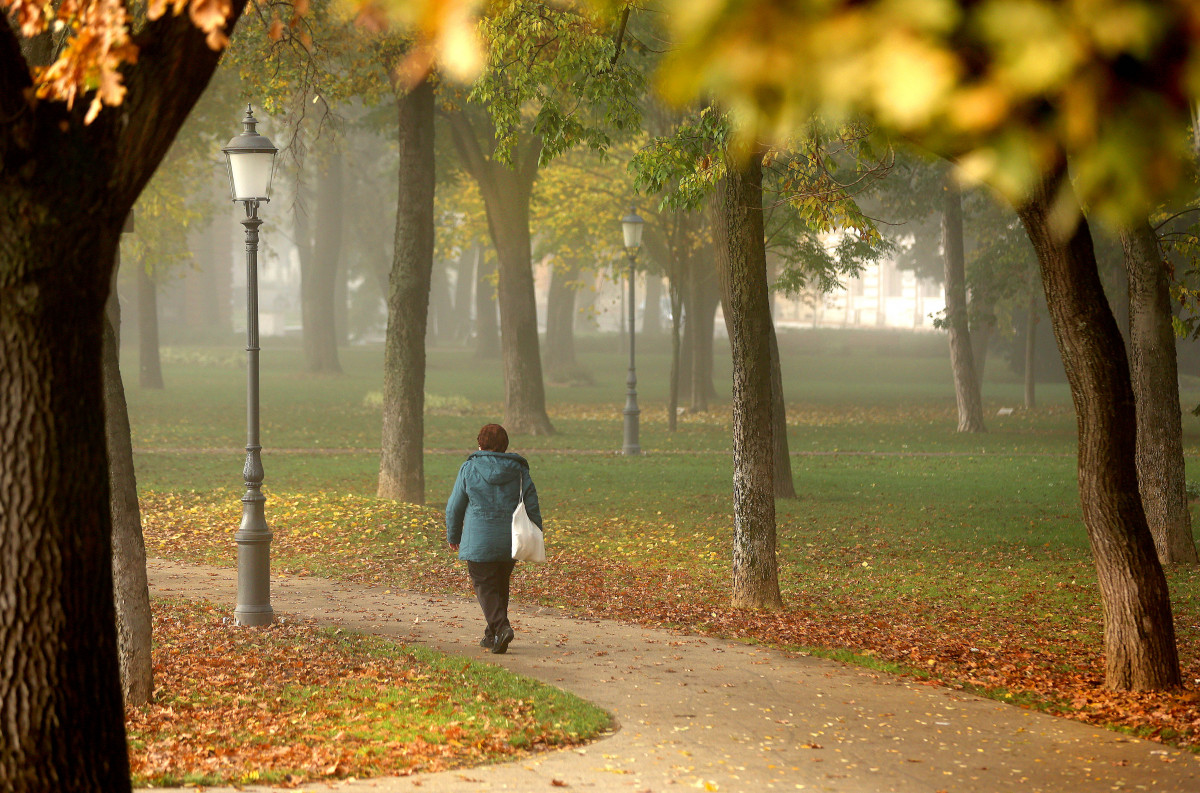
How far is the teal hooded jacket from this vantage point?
361 inches

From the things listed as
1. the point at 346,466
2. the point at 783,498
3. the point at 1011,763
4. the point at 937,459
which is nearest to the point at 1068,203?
the point at 1011,763

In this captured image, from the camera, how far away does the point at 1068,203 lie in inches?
109

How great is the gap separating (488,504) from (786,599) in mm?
3748

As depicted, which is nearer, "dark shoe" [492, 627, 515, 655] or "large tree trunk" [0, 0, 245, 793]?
"large tree trunk" [0, 0, 245, 793]

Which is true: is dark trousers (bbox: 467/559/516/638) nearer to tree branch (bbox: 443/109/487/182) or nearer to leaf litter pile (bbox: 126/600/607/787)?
leaf litter pile (bbox: 126/600/607/787)

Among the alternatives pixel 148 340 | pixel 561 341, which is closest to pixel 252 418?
pixel 148 340

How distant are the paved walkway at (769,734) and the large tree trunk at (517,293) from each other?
1683 cm

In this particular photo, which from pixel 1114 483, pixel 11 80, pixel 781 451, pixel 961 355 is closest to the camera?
pixel 11 80

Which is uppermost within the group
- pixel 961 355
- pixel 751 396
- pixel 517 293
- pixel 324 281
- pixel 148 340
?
pixel 324 281

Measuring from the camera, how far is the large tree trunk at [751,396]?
10.7m

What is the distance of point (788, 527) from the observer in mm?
16078

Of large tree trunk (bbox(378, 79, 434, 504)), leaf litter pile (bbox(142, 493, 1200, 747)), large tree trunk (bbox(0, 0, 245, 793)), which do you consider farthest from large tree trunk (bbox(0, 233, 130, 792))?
large tree trunk (bbox(378, 79, 434, 504))

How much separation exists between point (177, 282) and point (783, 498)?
52862mm

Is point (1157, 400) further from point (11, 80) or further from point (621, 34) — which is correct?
point (11, 80)
